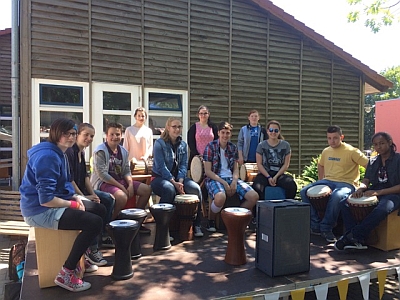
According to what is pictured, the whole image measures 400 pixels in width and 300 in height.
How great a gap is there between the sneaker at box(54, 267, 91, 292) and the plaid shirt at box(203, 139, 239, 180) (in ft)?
7.73

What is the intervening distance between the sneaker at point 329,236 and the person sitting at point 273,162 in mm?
738

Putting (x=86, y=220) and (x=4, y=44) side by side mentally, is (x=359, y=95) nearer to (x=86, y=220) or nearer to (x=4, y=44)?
(x=86, y=220)

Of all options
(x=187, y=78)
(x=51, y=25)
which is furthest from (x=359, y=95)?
(x=51, y=25)

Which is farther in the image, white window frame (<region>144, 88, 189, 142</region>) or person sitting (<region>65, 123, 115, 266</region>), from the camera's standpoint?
white window frame (<region>144, 88, 189, 142</region>)

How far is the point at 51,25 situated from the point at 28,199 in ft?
15.2

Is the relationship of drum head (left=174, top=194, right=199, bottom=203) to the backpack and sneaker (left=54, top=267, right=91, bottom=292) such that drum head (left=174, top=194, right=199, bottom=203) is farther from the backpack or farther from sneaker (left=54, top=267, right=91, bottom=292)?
the backpack

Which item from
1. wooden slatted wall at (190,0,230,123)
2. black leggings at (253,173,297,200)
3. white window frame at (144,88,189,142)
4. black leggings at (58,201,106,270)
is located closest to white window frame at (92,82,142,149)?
white window frame at (144,88,189,142)

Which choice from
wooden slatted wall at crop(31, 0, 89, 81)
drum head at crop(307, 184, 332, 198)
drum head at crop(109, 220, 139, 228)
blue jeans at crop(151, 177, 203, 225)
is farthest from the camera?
wooden slatted wall at crop(31, 0, 89, 81)

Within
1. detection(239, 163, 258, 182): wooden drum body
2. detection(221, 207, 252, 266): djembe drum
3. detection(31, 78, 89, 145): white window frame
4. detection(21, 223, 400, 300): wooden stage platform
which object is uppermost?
detection(31, 78, 89, 145): white window frame

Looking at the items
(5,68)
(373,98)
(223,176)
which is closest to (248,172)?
(223,176)

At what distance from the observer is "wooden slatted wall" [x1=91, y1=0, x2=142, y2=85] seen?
6746 mm

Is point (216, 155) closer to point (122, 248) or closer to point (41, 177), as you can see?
point (122, 248)

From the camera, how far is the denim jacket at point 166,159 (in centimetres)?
441

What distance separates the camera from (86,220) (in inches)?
109
